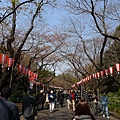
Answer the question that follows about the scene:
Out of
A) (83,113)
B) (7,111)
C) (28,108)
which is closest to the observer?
(7,111)

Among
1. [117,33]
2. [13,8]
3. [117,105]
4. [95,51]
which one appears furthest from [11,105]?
[95,51]

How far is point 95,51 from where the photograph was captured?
2755cm

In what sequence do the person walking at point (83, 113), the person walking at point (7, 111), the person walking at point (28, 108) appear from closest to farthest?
1. the person walking at point (7, 111)
2. the person walking at point (83, 113)
3. the person walking at point (28, 108)

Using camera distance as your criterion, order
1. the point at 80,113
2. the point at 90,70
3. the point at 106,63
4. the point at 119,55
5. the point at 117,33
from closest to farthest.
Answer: the point at 80,113 → the point at 117,33 → the point at 119,55 → the point at 106,63 → the point at 90,70

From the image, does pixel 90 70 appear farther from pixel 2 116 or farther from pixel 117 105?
pixel 2 116

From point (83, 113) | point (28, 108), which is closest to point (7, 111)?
point (83, 113)

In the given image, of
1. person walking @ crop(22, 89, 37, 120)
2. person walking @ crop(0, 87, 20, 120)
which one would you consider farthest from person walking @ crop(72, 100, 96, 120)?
person walking @ crop(22, 89, 37, 120)

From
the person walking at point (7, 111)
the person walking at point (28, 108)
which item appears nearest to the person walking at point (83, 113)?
the person walking at point (7, 111)

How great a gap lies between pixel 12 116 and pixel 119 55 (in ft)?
73.5

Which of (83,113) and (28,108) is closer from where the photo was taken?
(83,113)

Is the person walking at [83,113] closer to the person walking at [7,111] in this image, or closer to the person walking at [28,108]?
the person walking at [7,111]

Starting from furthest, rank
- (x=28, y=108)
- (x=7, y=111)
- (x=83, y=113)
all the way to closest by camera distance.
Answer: (x=28, y=108) < (x=83, y=113) < (x=7, y=111)

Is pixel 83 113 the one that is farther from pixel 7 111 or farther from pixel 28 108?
pixel 28 108

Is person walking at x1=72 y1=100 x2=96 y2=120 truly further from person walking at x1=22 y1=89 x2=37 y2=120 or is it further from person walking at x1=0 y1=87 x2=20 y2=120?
person walking at x1=22 y1=89 x2=37 y2=120
